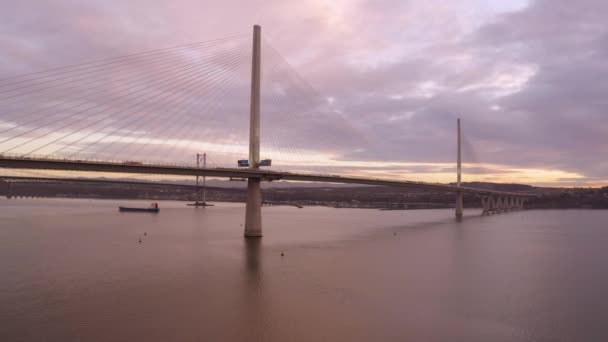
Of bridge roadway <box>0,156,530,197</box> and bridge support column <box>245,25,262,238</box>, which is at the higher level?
bridge support column <box>245,25,262,238</box>

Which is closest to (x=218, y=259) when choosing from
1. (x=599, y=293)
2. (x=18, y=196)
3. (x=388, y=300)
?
(x=388, y=300)

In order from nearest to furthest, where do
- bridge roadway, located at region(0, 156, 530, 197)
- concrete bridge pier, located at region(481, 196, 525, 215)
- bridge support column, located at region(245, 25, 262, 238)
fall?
bridge roadway, located at region(0, 156, 530, 197) → bridge support column, located at region(245, 25, 262, 238) → concrete bridge pier, located at region(481, 196, 525, 215)

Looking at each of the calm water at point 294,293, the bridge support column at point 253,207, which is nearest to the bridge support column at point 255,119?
the bridge support column at point 253,207

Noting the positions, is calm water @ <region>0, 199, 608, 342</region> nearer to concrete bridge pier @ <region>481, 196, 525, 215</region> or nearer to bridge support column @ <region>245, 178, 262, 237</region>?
bridge support column @ <region>245, 178, 262, 237</region>

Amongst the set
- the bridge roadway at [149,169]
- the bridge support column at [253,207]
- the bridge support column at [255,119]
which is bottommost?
the bridge support column at [253,207]

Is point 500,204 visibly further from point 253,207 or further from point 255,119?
point 255,119

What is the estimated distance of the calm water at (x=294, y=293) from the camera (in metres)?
12.9

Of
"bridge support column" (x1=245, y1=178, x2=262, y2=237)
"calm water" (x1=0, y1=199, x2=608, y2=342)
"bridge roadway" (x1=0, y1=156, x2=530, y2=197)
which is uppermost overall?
"bridge roadway" (x1=0, y1=156, x2=530, y2=197)

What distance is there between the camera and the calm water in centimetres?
1288

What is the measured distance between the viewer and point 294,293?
1733 cm

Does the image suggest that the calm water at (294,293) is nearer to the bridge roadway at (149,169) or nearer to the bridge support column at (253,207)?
the bridge support column at (253,207)

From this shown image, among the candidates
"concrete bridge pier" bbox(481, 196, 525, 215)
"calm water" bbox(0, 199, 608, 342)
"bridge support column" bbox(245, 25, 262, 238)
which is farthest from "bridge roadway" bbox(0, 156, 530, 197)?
"concrete bridge pier" bbox(481, 196, 525, 215)

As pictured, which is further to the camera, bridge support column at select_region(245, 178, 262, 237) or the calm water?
bridge support column at select_region(245, 178, 262, 237)

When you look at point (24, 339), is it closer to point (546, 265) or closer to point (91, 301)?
point (91, 301)
